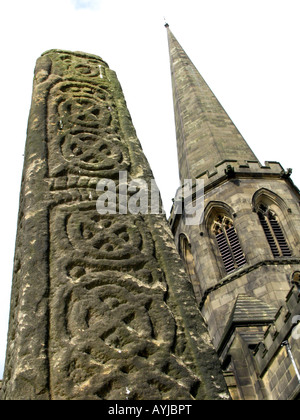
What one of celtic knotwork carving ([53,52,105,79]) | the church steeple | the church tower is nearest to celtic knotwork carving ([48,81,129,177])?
celtic knotwork carving ([53,52,105,79])

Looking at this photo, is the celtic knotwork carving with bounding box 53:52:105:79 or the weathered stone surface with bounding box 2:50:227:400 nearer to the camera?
the weathered stone surface with bounding box 2:50:227:400

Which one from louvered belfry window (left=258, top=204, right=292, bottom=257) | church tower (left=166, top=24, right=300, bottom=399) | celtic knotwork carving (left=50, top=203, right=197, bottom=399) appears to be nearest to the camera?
celtic knotwork carving (left=50, top=203, right=197, bottom=399)

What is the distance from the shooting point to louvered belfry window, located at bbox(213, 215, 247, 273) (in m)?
16.8

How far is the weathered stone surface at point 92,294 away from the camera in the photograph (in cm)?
174

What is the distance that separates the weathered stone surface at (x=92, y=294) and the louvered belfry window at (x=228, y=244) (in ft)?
46.9

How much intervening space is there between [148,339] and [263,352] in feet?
36.6

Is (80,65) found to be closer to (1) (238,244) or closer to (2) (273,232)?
(1) (238,244)

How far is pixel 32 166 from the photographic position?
8.72 ft

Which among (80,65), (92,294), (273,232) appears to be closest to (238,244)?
(273,232)

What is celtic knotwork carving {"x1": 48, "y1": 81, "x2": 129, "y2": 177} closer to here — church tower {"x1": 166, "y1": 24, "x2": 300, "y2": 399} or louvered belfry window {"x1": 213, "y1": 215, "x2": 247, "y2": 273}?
church tower {"x1": 166, "y1": 24, "x2": 300, "y2": 399}

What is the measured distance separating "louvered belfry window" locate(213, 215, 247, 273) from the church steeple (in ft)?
8.38

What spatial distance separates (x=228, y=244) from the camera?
17.4 m

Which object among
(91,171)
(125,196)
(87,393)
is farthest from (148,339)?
(91,171)
